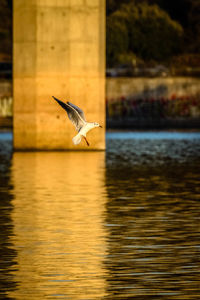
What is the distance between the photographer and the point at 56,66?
4250cm

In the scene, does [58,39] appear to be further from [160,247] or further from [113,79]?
[113,79]

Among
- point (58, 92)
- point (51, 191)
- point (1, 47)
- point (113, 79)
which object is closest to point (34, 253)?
point (51, 191)

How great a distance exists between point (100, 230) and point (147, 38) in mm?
92452

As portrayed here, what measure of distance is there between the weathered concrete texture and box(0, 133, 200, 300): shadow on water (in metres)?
5.08

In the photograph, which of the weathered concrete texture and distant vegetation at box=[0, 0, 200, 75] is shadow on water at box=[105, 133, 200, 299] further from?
distant vegetation at box=[0, 0, 200, 75]

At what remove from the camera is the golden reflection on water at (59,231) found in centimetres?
1416

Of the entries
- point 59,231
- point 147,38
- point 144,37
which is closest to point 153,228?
point 59,231

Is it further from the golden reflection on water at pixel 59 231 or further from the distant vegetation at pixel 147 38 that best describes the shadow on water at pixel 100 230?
the distant vegetation at pixel 147 38

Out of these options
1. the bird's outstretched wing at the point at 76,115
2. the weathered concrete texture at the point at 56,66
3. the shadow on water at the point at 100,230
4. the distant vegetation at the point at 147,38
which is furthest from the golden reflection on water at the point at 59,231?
the distant vegetation at the point at 147,38

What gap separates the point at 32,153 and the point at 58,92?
8.23 ft

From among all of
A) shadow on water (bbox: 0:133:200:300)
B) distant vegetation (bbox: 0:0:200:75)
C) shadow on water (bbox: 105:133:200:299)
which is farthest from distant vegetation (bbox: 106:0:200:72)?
shadow on water (bbox: 0:133:200:300)

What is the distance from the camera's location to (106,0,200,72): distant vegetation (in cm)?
10706

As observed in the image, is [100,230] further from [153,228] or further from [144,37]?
[144,37]

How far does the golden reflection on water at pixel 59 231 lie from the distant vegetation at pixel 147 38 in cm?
7243
